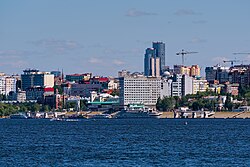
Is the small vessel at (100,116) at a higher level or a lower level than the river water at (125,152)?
higher

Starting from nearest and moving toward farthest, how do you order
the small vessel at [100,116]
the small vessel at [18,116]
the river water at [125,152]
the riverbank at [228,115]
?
1. the river water at [125,152]
2. the riverbank at [228,115]
3. the small vessel at [18,116]
4. the small vessel at [100,116]

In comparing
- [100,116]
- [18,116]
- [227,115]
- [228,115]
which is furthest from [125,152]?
[100,116]

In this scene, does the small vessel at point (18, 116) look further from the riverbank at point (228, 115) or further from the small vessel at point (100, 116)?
the riverbank at point (228, 115)

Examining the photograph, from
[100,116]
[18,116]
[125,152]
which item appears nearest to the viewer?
[125,152]

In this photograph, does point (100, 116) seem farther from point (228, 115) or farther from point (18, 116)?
point (228, 115)

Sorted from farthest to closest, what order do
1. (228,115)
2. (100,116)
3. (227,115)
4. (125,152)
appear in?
1. (100,116)
2. (227,115)
3. (228,115)
4. (125,152)

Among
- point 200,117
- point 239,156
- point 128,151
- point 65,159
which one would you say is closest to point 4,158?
point 65,159

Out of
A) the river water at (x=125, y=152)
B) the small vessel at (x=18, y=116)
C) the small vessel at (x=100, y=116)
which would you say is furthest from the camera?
the small vessel at (x=100, y=116)

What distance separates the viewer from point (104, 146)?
69.2 meters

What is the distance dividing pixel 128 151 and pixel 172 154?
12.0ft

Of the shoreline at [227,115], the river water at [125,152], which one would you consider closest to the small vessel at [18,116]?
the shoreline at [227,115]

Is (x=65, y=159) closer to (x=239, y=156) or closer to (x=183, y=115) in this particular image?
(x=239, y=156)

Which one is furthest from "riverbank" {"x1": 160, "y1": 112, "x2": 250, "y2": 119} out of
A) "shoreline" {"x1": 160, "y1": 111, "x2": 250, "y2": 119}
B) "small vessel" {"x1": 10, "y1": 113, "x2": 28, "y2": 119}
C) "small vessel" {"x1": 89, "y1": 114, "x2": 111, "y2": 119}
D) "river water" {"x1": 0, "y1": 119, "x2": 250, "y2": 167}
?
"river water" {"x1": 0, "y1": 119, "x2": 250, "y2": 167}

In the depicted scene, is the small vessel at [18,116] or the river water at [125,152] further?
the small vessel at [18,116]
